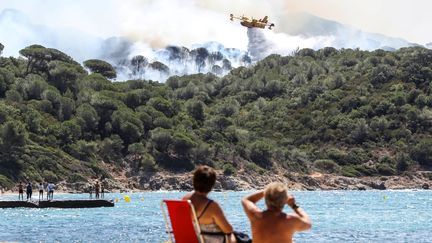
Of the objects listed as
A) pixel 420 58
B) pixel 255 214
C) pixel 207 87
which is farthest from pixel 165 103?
pixel 255 214

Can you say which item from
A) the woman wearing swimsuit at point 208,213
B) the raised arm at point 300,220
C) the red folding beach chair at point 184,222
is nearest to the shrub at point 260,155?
Result: the red folding beach chair at point 184,222

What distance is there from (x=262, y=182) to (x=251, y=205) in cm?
11892

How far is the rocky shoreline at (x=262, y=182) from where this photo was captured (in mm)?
116562

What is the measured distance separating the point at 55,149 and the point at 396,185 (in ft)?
199

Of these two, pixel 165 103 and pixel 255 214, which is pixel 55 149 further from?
pixel 255 214

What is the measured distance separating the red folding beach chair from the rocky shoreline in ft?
316

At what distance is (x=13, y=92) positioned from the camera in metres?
125

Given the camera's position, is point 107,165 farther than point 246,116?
No

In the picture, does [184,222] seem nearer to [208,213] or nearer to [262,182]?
[208,213]

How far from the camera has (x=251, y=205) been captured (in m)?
8.77

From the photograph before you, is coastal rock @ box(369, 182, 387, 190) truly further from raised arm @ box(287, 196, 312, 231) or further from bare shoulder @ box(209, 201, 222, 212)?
raised arm @ box(287, 196, 312, 231)

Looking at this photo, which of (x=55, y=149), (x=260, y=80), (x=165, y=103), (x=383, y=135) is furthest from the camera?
(x=260, y=80)

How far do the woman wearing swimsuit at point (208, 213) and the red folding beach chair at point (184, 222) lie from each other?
0.10 metres

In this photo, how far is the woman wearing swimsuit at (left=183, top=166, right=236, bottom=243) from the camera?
8852mm
